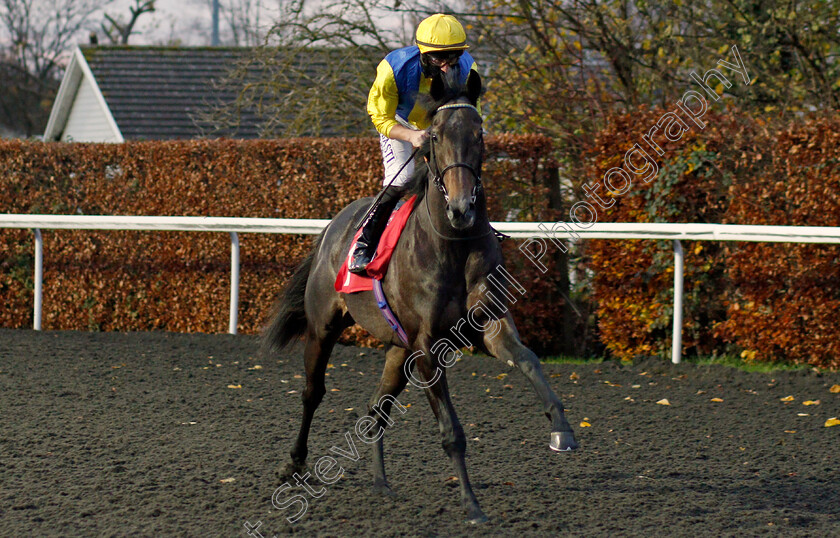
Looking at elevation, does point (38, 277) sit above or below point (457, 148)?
below

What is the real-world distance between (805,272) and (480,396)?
8.88 feet

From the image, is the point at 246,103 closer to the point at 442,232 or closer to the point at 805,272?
the point at 805,272

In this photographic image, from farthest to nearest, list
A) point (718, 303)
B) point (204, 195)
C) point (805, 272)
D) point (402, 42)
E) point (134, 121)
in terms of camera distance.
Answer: point (134, 121)
point (402, 42)
point (204, 195)
point (718, 303)
point (805, 272)

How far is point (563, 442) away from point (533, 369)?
319 mm

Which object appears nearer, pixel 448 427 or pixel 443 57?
pixel 448 427

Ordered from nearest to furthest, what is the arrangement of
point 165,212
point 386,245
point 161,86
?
point 386,245
point 165,212
point 161,86

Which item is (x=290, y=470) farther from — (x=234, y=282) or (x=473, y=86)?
(x=234, y=282)

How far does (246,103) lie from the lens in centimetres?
1171

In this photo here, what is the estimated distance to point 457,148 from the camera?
136 inches

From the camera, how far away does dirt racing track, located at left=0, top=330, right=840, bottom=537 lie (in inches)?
147

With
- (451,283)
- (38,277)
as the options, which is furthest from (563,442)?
(38,277)

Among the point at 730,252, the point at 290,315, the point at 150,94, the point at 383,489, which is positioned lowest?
the point at 383,489

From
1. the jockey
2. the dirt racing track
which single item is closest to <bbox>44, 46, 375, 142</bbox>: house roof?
the dirt racing track

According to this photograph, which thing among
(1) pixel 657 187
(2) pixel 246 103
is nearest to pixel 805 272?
(1) pixel 657 187
